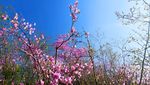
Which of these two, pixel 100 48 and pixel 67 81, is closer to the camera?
pixel 67 81

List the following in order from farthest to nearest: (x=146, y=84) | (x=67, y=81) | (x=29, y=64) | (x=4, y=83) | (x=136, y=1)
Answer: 1. (x=29, y=64)
2. (x=136, y=1)
3. (x=146, y=84)
4. (x=4, y=83)
5. (x=67, y=81)

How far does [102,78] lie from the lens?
12859 mm

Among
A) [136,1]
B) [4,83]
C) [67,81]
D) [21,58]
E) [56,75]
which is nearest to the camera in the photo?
[56,75]

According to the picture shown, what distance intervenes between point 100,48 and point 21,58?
387 centimetres

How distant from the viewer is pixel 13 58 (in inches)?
624

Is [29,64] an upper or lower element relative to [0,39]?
lower

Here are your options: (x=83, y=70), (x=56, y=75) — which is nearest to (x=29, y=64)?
(x=83, y=70)

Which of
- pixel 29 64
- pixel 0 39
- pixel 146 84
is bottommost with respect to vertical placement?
pixel 146 84

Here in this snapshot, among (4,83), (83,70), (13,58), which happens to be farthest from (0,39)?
(4,83)

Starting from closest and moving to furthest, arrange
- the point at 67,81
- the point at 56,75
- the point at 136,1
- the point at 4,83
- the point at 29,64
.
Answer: the point at 56,75 < the point at 67,81 < the point at 4,83 < the point at 136,1 < the point at 29,64

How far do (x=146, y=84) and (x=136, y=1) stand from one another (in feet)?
9.84

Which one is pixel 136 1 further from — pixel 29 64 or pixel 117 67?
pixel 29 64

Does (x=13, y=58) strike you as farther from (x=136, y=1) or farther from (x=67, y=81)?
(x=67, y=81)

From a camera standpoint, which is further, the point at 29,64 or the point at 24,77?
the point at 29,64
